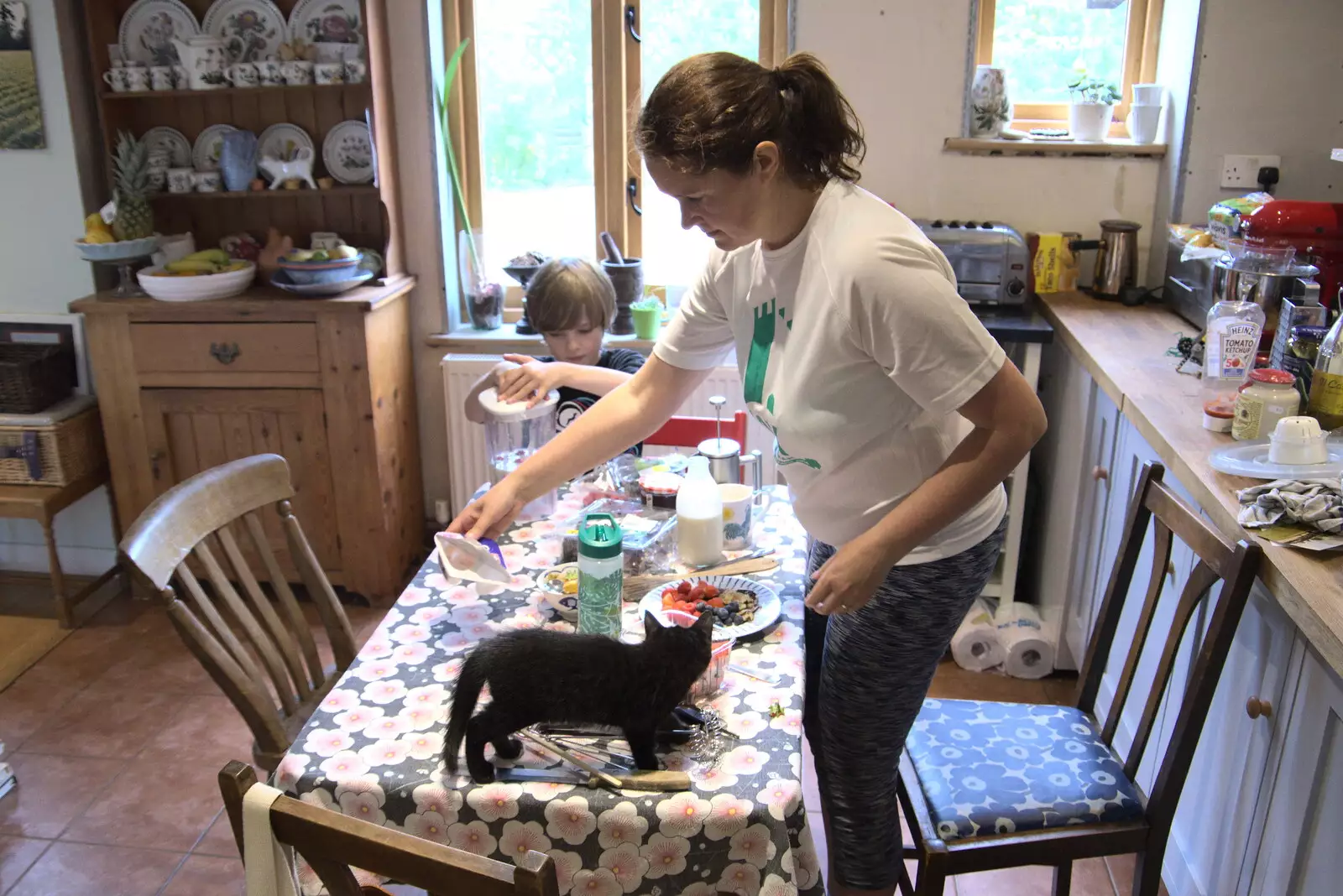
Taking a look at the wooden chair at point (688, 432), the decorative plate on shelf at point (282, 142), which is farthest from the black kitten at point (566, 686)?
the decorative plate on shelf at point (282, 142)

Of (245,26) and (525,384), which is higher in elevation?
(245,26)

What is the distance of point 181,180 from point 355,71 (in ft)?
2.04

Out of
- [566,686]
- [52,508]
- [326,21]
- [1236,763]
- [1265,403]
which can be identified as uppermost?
[326,21]

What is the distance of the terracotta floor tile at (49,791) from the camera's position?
2.27m

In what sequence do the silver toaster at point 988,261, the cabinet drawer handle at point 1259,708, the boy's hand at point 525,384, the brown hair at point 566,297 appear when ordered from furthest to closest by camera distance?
the silver toaster at point 988,261 → the brown hair at point 566,297 → the boy's hand at point 525,384 → the cabinet drawer handle at point 1259,708

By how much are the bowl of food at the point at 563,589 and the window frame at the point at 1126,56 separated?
2079 millimetres

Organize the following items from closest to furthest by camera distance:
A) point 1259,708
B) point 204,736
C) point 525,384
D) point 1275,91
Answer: point 1259,708 → point 525,384 → point 204,736 → point 1275,91

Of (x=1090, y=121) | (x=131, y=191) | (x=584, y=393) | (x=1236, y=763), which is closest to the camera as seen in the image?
(x=1236, y=763)

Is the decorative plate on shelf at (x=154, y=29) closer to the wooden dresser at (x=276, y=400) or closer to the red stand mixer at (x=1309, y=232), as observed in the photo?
the wooden dresser at (x=276, y=400)

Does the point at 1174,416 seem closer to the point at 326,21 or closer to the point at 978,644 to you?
the point at 978,644

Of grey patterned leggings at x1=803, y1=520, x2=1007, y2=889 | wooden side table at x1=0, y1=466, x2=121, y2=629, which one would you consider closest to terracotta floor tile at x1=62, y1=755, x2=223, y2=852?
wooden side table at x1=0, y1=466, x2=121, y2=629

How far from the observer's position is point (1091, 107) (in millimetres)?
2914

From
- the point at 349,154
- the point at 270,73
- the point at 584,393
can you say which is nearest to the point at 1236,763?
the point at 584,393

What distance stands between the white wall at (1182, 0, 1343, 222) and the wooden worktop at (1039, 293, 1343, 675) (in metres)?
0.45
